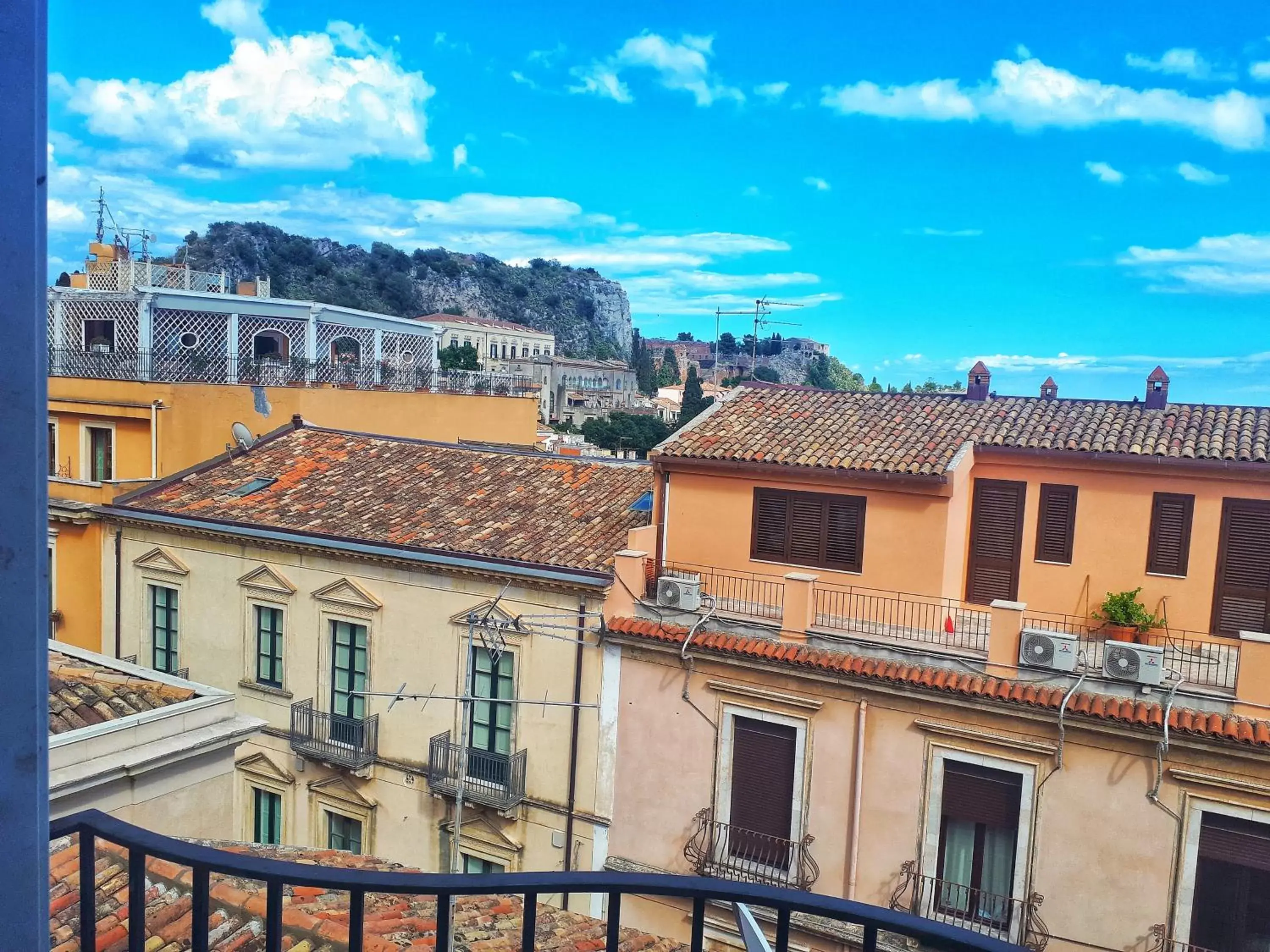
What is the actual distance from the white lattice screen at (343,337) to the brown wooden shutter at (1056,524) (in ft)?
65.8

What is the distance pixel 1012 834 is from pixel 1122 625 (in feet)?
10.4

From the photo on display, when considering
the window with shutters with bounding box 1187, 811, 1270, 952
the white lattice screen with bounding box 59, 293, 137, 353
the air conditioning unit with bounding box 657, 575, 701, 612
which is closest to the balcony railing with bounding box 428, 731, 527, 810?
the air conditioning unit with bounding box 657, 575, 701, 612

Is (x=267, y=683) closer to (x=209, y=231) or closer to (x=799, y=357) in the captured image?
(x=209, y=231)

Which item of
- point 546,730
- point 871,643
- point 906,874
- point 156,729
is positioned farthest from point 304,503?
point 906,874

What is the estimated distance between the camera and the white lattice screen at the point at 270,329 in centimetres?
2514

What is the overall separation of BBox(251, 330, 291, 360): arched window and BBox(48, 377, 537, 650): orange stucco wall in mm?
3086

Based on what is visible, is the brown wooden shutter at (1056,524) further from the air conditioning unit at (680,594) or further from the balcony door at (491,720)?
the balcony door at (491,720)

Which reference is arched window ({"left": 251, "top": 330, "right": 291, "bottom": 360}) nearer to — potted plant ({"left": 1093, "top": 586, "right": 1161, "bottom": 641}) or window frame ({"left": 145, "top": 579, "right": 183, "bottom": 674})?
window frame ({"left": 145, "top": 579, "right": 183, "bottom": 674})

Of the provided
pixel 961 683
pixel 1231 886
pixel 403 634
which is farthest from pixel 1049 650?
pixel 403 634

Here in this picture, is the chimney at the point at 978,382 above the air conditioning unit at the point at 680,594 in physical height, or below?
above

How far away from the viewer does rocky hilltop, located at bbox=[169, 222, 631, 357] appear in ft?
392

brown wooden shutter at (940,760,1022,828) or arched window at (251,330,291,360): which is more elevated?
arched window at (251,330,291,360)

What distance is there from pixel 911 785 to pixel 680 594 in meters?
3.88

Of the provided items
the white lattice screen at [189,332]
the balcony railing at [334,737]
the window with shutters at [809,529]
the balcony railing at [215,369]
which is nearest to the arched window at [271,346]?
the balcony railing at [215,369]
